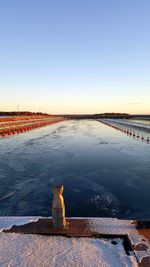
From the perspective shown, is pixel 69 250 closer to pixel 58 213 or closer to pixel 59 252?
pixel 59 252

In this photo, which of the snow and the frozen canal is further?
the frozen canal

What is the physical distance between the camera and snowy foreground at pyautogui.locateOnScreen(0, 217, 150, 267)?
14.6 ft

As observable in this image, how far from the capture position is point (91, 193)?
9.93 metres

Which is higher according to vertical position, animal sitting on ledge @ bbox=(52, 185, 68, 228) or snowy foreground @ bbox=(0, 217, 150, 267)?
animal sitting on ledge @ bbox=(52, 185, 68, 228)

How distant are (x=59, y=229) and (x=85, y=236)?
2.00 feet

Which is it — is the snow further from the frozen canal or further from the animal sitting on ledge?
the frozen canal

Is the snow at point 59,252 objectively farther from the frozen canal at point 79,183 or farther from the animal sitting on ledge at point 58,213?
the frozen canal at point 79,183

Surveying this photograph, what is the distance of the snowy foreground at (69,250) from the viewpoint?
4.44 meters

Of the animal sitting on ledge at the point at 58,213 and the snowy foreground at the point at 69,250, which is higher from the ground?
the animal sitting on ledge at the point at 58,213

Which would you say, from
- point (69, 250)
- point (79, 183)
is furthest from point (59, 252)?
point (79, 183)

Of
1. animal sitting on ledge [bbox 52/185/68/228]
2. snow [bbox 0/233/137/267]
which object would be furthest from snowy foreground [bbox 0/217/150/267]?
animal sitting on ledge [bbox 52/185/68/228]

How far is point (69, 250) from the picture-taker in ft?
15.8

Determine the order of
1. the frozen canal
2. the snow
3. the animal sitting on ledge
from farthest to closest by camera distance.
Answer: the frozen canal
the animal sitting on ledge
the snow

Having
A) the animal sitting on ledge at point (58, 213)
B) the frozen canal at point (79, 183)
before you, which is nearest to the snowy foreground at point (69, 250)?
the animal sitting on ledge at point (58, 213)
